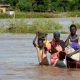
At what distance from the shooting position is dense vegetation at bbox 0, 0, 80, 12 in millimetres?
82312

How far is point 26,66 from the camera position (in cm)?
1371

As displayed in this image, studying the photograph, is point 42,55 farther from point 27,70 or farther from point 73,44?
point 73,44

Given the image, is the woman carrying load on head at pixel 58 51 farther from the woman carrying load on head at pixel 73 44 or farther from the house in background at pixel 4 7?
the house in background at pixel 4 7

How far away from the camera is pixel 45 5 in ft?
273

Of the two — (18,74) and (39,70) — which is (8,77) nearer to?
(18,74)

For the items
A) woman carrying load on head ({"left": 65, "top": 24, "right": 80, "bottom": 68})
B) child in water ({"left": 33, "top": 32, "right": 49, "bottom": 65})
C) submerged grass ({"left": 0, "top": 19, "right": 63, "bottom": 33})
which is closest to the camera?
woman carrying load on head ({"left": 65, "top": 24, "right": 80, "bottom": 68})

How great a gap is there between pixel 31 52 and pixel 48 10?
65858mm

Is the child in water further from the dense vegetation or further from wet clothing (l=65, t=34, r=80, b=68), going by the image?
the dense vegetation

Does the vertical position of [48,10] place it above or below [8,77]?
below

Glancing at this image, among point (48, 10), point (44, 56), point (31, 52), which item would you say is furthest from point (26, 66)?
point (48, 10)

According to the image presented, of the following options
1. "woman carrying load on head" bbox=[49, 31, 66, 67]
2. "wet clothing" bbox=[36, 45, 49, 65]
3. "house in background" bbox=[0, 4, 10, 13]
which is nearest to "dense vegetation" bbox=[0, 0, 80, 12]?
"house in background" bbox=[0, 4, 10, 13]

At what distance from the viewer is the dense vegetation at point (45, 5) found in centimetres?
8231

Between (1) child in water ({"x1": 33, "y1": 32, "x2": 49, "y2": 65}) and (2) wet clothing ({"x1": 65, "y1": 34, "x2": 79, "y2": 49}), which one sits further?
(1) child in water ({"x1": 33, "y1": 32, "x2": 49, "y2": 65})

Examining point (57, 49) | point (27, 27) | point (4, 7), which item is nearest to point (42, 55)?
point (57, 49)
